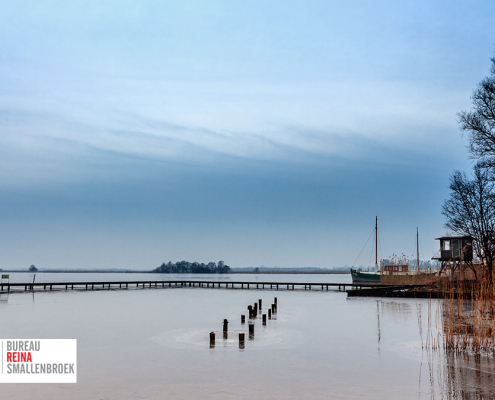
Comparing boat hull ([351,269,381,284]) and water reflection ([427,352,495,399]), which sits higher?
water reflection ([427,352,495,399])

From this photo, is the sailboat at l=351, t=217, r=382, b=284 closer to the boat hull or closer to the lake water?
the boat hull

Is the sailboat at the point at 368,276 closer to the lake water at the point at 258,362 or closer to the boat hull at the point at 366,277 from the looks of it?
the boat hull at the point at 366,277

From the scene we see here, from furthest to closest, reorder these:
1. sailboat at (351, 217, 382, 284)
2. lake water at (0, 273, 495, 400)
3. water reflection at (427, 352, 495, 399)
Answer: sailboat at (351, 217, 382, 284) < lake water at (0, 273, 495, 400) < water reflection at (427, 352, 495, 399)

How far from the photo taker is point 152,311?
26688 millimetres

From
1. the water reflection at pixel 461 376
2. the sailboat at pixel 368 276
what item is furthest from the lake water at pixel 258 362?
the sailboat at pixel 368 276

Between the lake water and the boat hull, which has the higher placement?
the lake water

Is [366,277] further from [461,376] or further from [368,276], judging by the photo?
[461,376]

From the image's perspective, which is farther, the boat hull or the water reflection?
the boat hull

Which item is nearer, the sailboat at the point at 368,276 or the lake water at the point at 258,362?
the lake water at the point at 258,362

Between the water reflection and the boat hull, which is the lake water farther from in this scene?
the boat hull

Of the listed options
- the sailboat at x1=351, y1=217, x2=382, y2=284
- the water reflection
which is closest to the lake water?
the water reflection

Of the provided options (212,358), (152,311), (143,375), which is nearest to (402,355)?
(212,358)

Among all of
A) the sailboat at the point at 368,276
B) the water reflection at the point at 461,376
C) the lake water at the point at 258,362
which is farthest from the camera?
the sailboat at the point at 368,276

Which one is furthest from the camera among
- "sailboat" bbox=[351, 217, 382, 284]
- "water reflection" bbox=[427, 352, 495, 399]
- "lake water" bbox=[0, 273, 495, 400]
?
"sailboat" bbox=[351, 217, 382, 284]
